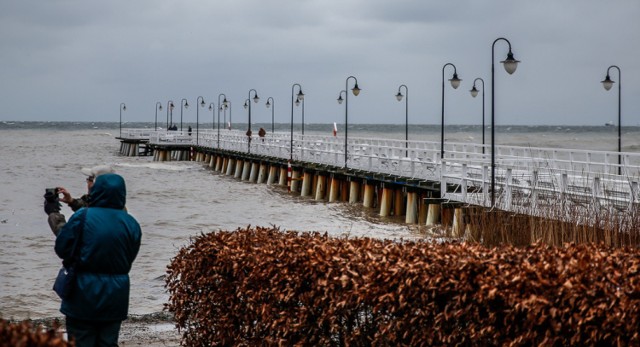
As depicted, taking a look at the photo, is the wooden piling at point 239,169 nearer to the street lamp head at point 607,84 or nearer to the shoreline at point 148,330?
the street lamp head at point 607,84

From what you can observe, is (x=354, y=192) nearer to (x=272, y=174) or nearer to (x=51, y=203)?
(x=272, y=174)

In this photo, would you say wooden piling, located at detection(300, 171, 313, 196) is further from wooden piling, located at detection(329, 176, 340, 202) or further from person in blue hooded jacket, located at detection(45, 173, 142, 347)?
person in blue hooded jacket, located at detection(45, 173, 142, 347)

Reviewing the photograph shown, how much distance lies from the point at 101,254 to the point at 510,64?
15529 millimetres

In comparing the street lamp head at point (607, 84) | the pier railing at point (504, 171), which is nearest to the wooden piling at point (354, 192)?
the pier railing at point (504, 171)

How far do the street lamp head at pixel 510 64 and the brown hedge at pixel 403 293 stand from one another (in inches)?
523

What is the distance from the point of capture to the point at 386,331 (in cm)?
671

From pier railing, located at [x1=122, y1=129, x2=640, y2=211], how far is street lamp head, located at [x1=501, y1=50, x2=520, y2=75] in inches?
87.8

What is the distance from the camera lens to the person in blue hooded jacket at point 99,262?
6.48 m

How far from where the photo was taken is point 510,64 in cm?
2056

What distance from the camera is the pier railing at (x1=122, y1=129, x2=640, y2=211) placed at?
1734cm

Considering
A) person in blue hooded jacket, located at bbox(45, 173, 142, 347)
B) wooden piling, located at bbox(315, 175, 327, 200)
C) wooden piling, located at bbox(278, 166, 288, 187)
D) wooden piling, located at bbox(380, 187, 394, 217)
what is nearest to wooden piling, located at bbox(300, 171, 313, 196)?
wooden piling, located at bbox(315, 175, 327, 200)

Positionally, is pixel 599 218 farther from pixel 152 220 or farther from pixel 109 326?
pixel 152 220

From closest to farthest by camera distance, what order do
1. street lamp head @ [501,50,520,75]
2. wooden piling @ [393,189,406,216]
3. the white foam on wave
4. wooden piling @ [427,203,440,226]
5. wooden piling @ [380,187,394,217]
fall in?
street lamp head @ [501,50,520,75], wooden piling @ [427,203,440,226], wooden piling @ [393,189,406,216], wooden piling @ [380,187,394,217], the white foam on wave

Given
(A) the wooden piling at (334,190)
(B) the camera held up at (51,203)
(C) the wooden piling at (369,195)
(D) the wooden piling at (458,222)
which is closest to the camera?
(B) the camera held up at (51,203)
